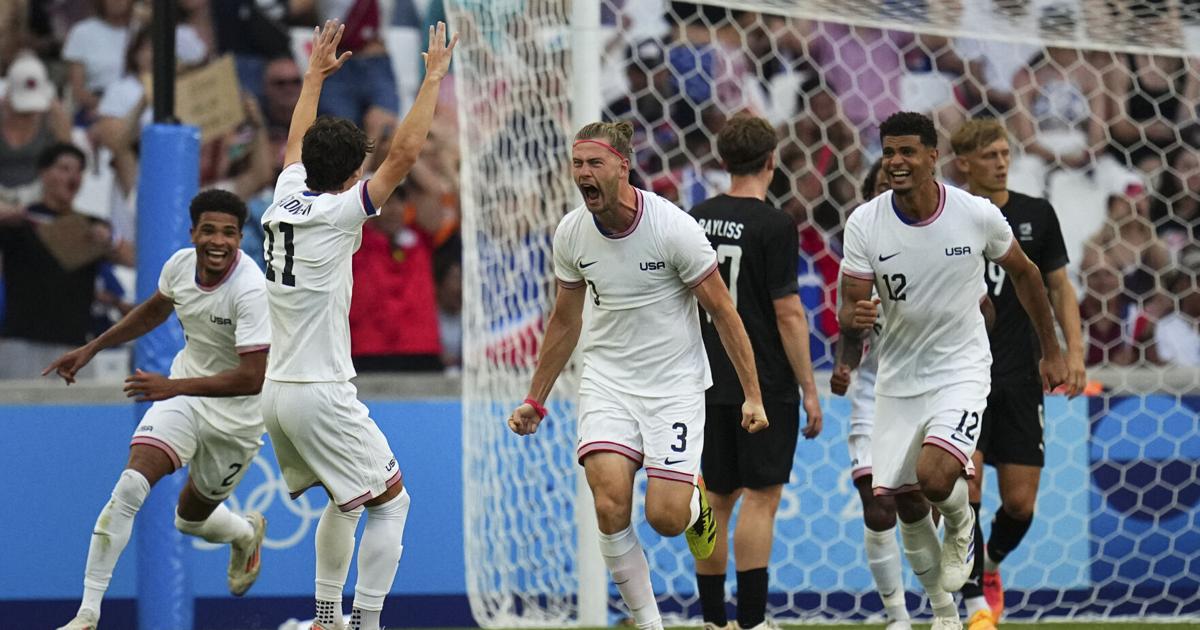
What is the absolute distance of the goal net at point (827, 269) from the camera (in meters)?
9.41

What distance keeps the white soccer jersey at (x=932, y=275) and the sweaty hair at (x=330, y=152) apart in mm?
2109

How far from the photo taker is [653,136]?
1054 cm

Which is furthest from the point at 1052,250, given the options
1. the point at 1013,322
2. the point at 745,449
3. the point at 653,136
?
the point at 653,136

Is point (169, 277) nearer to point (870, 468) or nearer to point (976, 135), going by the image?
point (870, 468)

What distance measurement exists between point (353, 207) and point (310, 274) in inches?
12.5

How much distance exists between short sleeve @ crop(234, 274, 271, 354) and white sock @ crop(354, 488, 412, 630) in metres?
1.24

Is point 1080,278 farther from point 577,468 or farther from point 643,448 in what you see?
point 643,448

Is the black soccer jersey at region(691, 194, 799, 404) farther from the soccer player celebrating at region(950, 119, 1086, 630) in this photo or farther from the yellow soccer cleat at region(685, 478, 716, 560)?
the soccer player celebrating at region(950, 119, 1086, 630)

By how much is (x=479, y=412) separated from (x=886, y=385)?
3.09 metres

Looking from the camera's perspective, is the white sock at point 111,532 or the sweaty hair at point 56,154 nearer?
the white sock at point 111,532

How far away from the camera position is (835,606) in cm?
959

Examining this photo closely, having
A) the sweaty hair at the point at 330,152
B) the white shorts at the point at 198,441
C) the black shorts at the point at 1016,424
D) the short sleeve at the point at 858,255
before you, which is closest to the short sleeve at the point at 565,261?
the sweaty hair at the point at 330,152

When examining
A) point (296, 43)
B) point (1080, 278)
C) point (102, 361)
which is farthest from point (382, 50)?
point (1080, 278)

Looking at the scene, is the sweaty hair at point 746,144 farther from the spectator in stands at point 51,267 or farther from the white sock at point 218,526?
the spectator in stands at point 51,267
